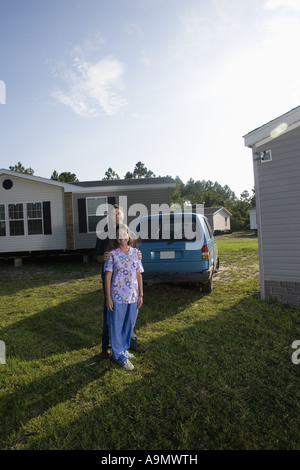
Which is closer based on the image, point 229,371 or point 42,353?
point 229,371

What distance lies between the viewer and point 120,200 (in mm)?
14328

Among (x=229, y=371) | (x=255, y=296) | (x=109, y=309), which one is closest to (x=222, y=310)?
(x=255, y=296)

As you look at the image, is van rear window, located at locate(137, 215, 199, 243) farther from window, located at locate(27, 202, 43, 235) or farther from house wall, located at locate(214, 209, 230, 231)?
house wall, located at locate(214, 209, 230, 231)

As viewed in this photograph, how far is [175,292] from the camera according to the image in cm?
749

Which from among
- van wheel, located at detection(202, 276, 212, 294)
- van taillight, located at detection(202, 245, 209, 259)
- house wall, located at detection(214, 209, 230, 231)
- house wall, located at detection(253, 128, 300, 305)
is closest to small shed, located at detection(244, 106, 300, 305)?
house wall, located at detection(253, 128, 300, 305)

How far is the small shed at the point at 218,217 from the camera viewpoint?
4495cm

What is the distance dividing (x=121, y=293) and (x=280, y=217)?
12.4 ft

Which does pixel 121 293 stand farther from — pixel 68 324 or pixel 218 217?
pixel 218 217

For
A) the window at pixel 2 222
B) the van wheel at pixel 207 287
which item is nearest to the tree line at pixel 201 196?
the window at pixel 2 222

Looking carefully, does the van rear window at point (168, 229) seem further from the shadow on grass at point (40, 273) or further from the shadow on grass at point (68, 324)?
the shadow on grass at point (40, 273)

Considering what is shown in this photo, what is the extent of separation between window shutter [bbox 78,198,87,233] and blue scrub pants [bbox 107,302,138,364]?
10883 millimetres

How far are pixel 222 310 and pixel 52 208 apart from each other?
10.5 m

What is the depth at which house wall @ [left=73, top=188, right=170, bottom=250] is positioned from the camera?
1425 centimetres
